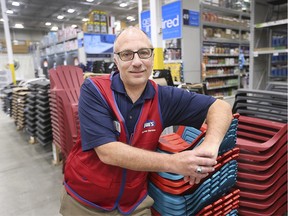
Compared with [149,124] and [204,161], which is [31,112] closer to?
[149,124]

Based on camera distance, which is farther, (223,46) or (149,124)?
(223,46)

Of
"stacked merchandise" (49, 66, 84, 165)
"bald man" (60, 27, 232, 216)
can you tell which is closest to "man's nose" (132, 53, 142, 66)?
"bald man" (60, 27, 232, 216)

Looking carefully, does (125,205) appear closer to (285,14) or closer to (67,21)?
(285,14)

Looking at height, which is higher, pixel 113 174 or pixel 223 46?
pixel 223 46

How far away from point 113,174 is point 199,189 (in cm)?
53

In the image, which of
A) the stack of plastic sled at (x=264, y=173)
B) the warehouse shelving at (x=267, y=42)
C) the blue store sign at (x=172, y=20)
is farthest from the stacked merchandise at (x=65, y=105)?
the warehouse shelving at (x=267, y=42)

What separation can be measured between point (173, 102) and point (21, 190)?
230cm

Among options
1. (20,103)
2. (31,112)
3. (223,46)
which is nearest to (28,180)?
(31,112)

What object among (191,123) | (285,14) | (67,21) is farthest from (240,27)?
(67,21)

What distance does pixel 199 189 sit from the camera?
139 centimetres

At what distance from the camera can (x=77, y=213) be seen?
4.48 ft

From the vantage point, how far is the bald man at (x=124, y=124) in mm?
1150

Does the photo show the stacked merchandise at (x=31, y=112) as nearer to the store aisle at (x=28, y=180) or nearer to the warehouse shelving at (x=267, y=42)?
the store aisle at (x=28, y=180)

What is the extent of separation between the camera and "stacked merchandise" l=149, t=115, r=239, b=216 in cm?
137
